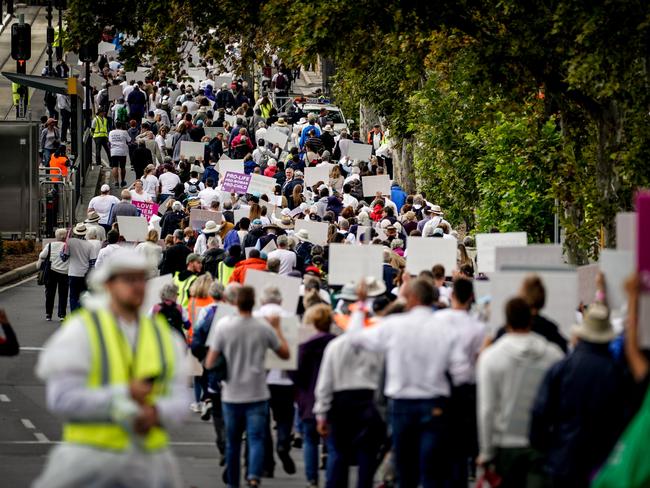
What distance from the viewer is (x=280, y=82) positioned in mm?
58281

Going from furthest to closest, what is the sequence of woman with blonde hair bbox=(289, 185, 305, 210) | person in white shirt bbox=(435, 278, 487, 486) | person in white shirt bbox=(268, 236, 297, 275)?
1. woman with blonde hair bbox=(289, 185, 305, 210)
2. person in white shirt bbox=(268, 236, 297, 275)
3. person in white shirt bbox=(435, 278, 487, 486)

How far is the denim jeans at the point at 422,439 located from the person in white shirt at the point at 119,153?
2818 centimetres

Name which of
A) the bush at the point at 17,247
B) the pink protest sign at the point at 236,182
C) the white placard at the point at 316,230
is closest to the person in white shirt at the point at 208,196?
the pink protest sign at the point at 236,182

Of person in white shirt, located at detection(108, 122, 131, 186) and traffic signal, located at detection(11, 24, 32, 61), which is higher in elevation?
traffic signal, located at detection(11, 24, 32, 61)

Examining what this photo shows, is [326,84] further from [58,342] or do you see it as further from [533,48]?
[58,342]

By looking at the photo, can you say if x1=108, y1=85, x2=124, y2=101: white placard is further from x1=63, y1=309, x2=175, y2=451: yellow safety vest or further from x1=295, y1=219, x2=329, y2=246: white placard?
x1=63, y1=309, x2=175, y2=451: yellow safety vest

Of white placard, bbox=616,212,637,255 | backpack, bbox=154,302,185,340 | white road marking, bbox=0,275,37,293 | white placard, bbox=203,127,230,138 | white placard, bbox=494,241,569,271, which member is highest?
white placard, bbox=203,127,230,138

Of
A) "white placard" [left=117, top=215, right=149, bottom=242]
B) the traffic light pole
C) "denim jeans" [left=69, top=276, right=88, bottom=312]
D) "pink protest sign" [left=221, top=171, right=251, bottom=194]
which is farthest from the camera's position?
the traffic light pole

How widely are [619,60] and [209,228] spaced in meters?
8.19

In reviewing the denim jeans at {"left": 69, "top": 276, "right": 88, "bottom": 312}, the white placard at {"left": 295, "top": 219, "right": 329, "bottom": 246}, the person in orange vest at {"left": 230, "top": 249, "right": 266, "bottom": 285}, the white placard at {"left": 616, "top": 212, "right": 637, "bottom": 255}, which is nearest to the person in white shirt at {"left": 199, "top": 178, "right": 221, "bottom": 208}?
the denim jeans at {"left": 69, "top": 276, "right": 88, "bottom": 312}

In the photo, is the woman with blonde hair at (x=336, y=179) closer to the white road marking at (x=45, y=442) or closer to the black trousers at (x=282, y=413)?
the white road marking at (x=45, y=442)

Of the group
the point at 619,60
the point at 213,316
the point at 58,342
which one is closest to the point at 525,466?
the point at 58,342

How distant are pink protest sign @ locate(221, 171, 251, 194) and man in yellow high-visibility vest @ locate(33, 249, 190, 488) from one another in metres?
23.4

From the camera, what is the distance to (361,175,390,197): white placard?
32.4 meters
